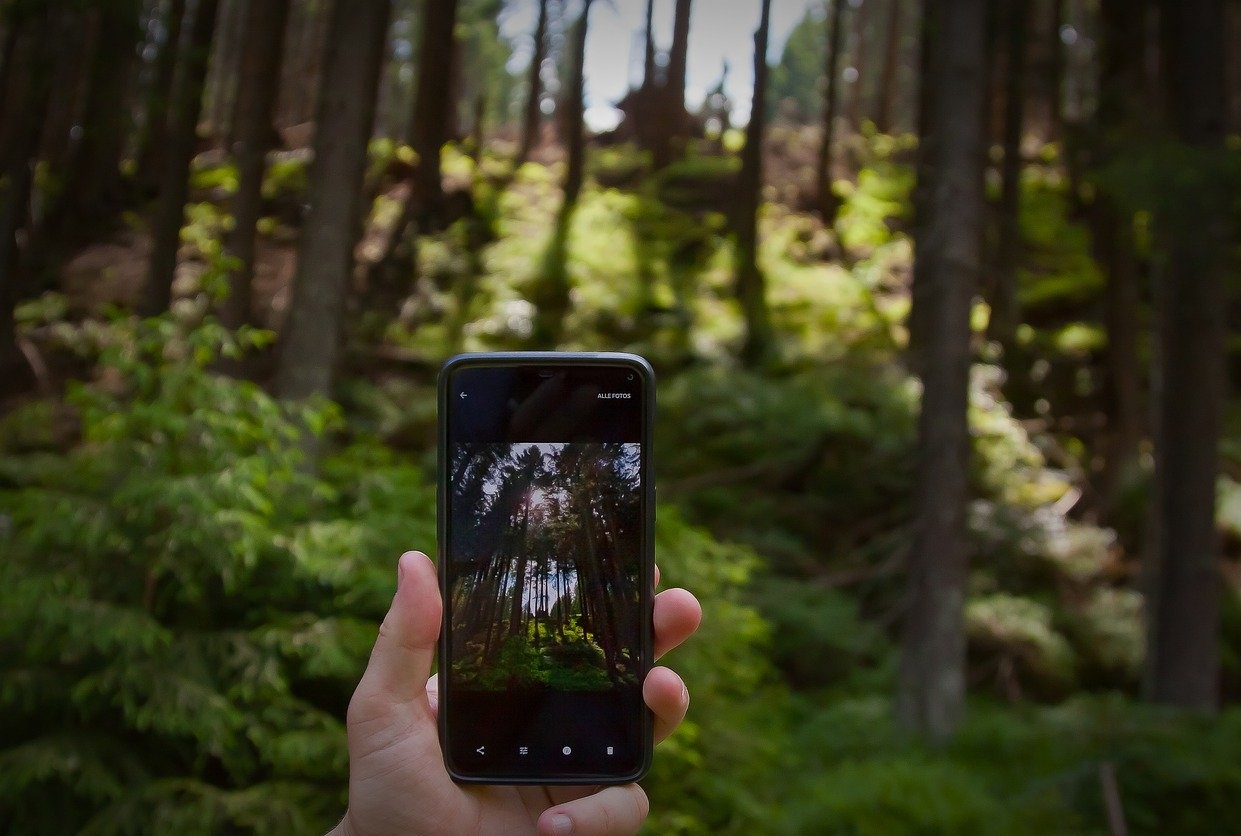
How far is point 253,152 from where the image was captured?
40.4 feet

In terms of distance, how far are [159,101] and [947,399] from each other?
9394 millimetres

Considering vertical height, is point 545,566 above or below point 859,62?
below

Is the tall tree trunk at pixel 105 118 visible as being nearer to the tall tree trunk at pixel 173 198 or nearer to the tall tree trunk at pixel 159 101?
the tall tree trunk at pixel 159 101

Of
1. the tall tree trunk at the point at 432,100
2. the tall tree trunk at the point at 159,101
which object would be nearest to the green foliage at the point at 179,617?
the tall tree trunk at the point at 159,101

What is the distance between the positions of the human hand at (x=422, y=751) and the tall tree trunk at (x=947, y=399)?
23.4 feet

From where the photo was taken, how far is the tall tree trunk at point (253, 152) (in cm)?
1170

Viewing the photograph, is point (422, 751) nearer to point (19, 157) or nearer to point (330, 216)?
point (330, 216)

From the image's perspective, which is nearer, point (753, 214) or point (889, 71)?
point (753, 214)

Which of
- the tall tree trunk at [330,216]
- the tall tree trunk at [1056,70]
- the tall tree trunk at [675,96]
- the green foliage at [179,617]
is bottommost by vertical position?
the green foliage at [179,617]

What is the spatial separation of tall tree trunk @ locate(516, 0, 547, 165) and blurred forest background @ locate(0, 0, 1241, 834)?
14cm

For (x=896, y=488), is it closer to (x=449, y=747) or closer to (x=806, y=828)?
(x=806, y=828)

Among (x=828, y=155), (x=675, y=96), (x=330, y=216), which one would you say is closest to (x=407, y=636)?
(x=330, y=216)

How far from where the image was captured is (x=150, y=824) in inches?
146

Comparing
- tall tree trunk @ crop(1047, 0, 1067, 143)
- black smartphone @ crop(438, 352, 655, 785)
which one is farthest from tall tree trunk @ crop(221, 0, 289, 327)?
tall tree trunk @ crop(1047, 0, 1067, 143)
